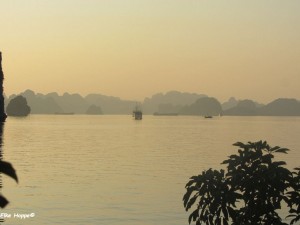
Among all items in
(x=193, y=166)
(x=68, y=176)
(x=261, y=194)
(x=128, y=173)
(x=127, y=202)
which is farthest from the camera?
(x=193, y=166)

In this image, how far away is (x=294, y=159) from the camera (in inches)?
3772

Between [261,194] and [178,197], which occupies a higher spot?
[261,194]

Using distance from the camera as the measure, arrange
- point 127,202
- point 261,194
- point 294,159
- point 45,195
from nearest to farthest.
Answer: point 261,194
point 127,202
point 45,195
point 294,159

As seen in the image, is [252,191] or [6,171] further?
[252,191]

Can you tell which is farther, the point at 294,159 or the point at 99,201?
the point at 294,159

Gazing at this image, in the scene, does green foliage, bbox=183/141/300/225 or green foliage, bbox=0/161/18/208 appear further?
green foliage, bbox=183/141/300/225

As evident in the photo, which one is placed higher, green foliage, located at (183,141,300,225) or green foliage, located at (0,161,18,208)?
green foliage, located at (0,161,18,208)

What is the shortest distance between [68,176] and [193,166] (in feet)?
78.5

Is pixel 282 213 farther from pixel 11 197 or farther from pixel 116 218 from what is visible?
pixel 11 197

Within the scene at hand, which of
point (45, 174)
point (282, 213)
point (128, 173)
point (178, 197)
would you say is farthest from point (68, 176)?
point (282, 213)

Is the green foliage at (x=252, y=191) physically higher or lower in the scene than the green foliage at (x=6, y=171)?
lower

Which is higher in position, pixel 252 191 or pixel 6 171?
pixel 6 171

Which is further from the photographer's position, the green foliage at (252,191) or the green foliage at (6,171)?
the green foliage at (252,191)

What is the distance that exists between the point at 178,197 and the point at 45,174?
2408 cm
